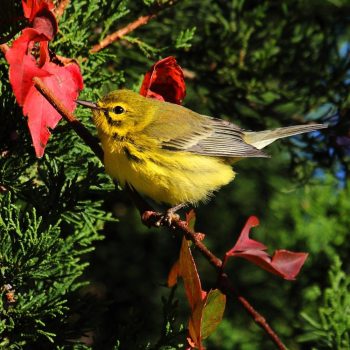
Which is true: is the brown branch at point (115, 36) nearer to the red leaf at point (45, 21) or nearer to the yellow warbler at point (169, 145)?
the yellow warbler at point (169, 145)

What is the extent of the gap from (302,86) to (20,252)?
1.75 m

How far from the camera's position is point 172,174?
277 cm

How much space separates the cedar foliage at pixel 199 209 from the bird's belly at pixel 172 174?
0.52 feet

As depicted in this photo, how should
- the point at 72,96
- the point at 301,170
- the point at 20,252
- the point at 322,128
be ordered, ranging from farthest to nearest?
the point at 301,170 → the point at 322,128 → the point at 20,252 → the point at 72,96

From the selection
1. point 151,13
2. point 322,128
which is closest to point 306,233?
point 322,128

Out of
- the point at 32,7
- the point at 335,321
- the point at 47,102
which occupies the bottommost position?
the point at 335,321

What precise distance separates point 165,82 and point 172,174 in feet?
2.49

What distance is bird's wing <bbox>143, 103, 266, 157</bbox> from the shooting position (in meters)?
2.96

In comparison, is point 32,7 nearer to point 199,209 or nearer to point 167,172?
point 167,172

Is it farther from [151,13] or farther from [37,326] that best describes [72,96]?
[151,13]

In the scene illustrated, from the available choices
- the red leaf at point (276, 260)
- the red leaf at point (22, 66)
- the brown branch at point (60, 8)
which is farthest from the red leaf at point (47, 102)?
the red leaf at point (276, 260)

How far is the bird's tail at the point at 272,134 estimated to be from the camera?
10.0 feet

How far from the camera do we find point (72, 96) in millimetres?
1756

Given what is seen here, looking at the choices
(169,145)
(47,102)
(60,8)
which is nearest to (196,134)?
(169,145)
